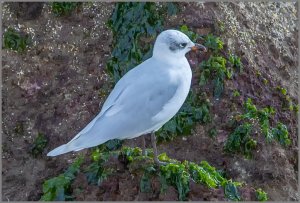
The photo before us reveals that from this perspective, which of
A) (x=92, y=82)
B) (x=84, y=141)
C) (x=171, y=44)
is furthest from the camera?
(x=92, y=82)

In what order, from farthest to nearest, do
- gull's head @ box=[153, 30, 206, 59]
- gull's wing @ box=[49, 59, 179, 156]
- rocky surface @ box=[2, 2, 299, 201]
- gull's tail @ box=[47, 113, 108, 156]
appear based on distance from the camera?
rocky surface @ box=[2, 2, 299, 201], gull's head @ box=[153, 30, 206, 59], gull's wing @ box=[49, 59, 179, 156], gull's tail @ box=[47, 113, 108, 156]

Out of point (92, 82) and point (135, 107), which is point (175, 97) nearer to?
point (135, 107)

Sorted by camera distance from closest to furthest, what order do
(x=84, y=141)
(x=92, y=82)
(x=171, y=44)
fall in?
(x=84, y=141) < (x=171, y=44) < (x=92, y=82)

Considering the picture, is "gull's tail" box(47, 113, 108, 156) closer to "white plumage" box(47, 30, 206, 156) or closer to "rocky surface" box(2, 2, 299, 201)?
"white plumage" box(47, 30, 206, 156)

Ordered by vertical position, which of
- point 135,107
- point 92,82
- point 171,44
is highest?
point 171,44

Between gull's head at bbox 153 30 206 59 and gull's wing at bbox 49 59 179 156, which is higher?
gull's head at bbox 153 30 206 59

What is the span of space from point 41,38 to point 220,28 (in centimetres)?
182

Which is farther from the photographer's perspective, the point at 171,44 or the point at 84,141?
the point at 171,44

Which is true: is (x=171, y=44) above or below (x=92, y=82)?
above

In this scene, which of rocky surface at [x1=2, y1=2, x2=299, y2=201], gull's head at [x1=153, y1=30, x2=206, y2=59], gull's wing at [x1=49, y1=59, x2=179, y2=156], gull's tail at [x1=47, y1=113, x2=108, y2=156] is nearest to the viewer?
gull's tail at [x1=47, y1=113, x2=108, y2=156]

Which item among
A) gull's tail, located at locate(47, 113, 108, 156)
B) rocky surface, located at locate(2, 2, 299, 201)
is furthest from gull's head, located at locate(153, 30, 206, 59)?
rocky surface, located at locate(2, 2, 299, 201)

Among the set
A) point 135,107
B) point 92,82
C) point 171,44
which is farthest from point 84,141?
point 92,82

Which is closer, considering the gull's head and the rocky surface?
the gull's head

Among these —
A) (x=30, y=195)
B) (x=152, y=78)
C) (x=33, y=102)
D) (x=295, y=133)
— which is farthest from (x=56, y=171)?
(x=295, y=133)
